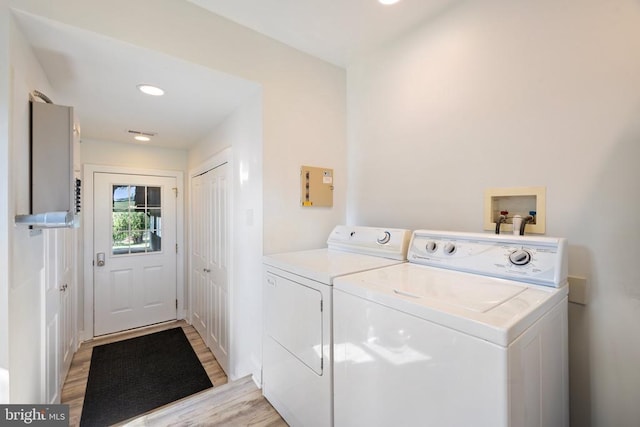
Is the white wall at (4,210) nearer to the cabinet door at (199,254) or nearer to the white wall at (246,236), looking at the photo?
the white wall at (246,236)

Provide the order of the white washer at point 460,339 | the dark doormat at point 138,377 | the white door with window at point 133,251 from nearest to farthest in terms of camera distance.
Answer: the white washer at point 460,339 < the dark doormat at point 138,377 < the white door with window at point 133,251

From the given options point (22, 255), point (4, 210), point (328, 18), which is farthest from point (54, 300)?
point (328, 18)

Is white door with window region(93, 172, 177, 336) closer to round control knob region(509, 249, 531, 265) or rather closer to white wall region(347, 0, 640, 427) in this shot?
white wall region(347, 0, 640, 427)

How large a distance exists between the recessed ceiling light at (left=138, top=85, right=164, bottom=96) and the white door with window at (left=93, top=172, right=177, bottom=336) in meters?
1.84

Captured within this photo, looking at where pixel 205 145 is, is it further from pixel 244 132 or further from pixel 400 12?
pixel 400 12

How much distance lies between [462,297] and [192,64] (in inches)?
69.5

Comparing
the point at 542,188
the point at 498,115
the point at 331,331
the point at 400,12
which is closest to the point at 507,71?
the point at 498,115

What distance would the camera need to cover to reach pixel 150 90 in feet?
6.16

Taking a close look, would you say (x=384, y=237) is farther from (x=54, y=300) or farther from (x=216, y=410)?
(x=54, y=300)

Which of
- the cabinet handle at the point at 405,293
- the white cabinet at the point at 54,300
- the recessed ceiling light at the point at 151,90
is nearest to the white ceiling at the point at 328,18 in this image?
the recessed ceiling light at the point at 151,90

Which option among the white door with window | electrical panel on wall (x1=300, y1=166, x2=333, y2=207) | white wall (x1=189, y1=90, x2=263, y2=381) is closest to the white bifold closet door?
white wall (x1=189, y1=90, x2=263, y2=381)

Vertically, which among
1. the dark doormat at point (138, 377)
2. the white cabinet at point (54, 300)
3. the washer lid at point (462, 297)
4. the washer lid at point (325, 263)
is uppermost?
the washer lid at point (325, 263)

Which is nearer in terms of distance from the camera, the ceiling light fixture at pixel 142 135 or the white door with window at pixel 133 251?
the ceiling light fixture at pixel 142 135

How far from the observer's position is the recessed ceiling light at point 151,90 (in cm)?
183
